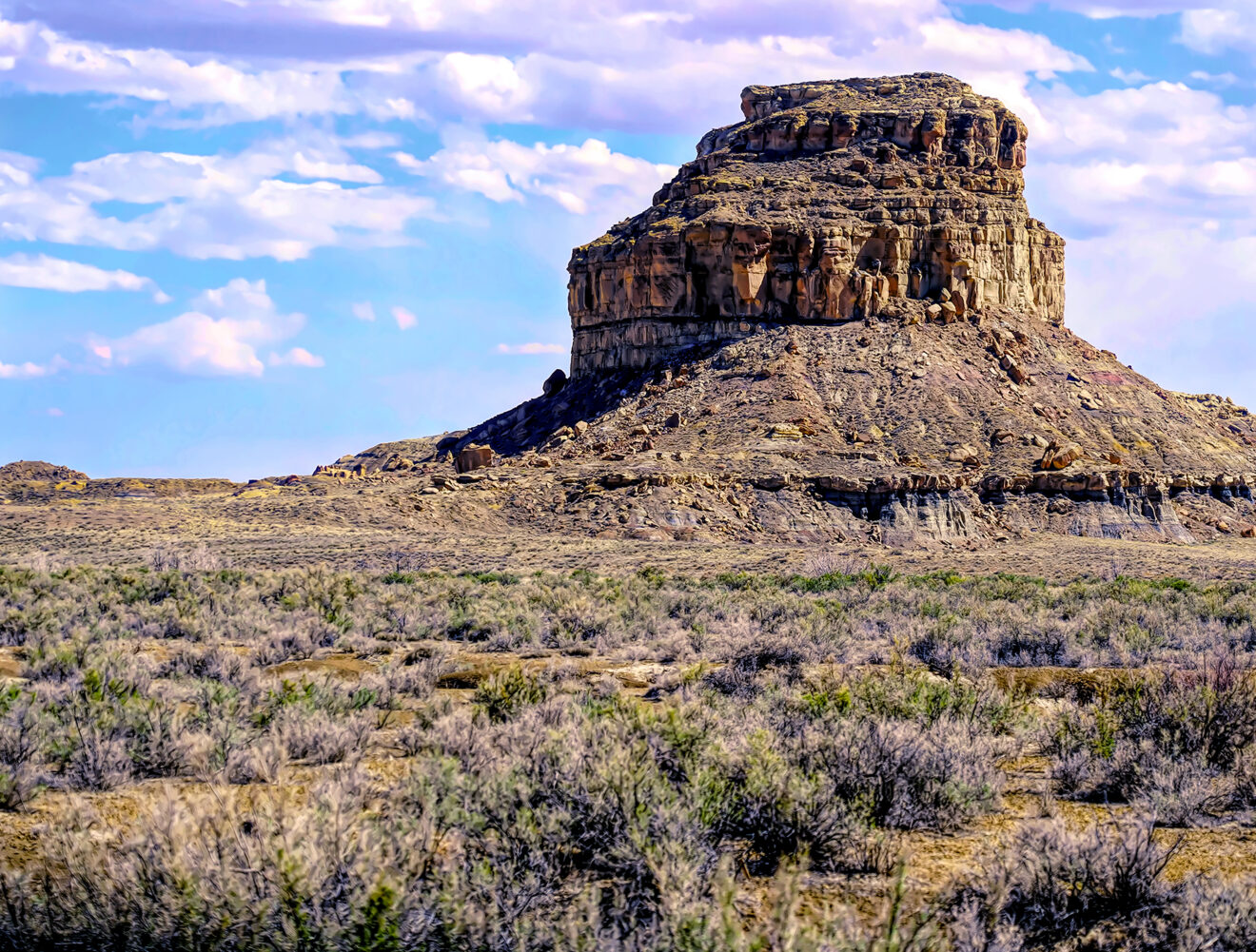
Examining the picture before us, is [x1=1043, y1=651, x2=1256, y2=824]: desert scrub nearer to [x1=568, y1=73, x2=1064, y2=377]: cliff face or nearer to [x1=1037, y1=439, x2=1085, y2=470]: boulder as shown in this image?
[x1=1037, y1=439, x2=1085, y2=470]: boulder

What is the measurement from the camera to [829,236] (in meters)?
68.9

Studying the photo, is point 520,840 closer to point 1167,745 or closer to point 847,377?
point 1167,745

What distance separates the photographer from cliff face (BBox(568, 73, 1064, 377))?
69625 mm

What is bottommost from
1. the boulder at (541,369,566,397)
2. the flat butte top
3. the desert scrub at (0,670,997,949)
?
the desert scrub at (0,670,997,949)

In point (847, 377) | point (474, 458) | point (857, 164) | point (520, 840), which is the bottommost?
point (520, 840)

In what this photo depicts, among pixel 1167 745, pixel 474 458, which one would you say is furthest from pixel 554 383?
pixel 1167 745

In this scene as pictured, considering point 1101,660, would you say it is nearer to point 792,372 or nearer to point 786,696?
point 786,696

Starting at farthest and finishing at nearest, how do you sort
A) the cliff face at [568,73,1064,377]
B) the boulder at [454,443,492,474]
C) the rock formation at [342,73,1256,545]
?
1. the cliff face at [568,73,1064,377]
2. the boulder at [454,443,492,474]
3. the rock formation at [342,73,1256,545]

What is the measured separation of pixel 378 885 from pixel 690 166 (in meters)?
77.7

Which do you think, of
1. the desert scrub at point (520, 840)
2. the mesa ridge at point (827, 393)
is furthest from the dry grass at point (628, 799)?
the mesa ridge at point (827, 393)

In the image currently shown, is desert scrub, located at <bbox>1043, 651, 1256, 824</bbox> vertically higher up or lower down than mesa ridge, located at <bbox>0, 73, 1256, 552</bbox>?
lower down

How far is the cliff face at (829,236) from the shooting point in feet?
228

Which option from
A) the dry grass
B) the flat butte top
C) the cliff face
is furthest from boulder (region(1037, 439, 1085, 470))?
the dry grass

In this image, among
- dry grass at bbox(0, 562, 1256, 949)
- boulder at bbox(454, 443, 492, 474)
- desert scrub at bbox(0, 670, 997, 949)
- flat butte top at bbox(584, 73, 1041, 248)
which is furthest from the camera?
flat butte top at bbox(584, 73, 1041, 248)
